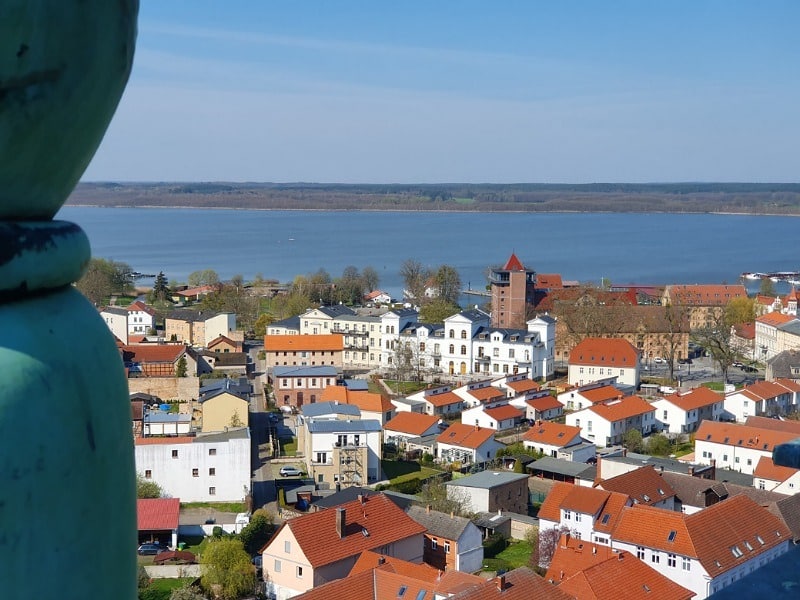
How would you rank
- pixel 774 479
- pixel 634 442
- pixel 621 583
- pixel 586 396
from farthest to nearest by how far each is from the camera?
1. pixel 586 396
2. pixel 634 442
3. pixel 774 479
4. pixel 621 583

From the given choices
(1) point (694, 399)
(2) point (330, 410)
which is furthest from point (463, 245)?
(2) point (330, 410)

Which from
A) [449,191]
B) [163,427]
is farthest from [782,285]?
[449,191]

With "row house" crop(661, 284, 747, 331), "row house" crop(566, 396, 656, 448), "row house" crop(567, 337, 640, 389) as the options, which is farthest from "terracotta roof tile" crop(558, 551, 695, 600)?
"row house" crop(661, 284, 747, 331)

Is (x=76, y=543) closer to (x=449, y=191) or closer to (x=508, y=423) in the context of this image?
(x=508, y=423)

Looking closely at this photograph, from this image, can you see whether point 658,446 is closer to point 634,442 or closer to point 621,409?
point 634,442

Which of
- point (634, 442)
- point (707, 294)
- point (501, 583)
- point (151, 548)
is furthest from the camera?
point (707, 294)

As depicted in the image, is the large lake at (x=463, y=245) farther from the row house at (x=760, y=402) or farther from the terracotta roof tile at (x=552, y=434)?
the terracotta roof tile at (x=552, y=434)
